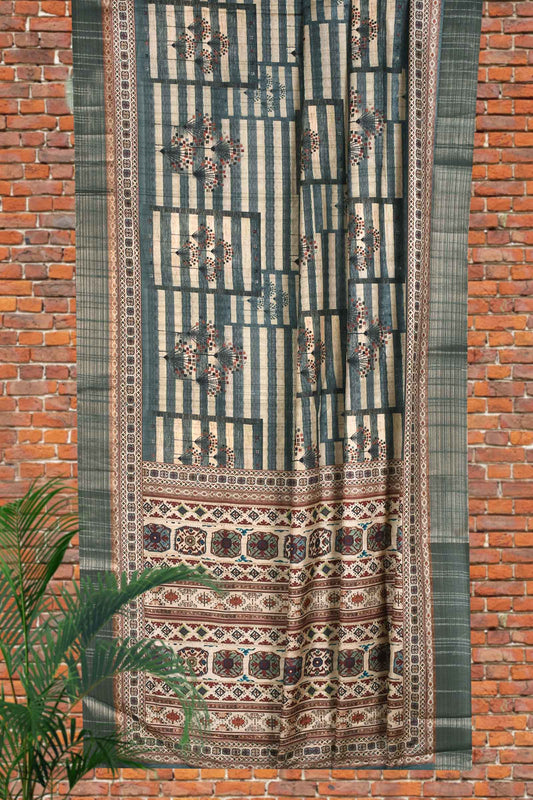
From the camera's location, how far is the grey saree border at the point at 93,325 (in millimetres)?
2502

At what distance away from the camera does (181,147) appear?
253cm

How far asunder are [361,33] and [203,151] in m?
0.65

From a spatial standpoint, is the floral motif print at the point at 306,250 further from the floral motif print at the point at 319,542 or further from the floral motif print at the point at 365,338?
the floral motif print at the point at 319,542

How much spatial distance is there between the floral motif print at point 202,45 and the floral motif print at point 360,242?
72 cm

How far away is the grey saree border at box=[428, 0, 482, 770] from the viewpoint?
254cm

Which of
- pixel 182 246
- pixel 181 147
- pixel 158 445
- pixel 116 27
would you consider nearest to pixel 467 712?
pixel 158 445

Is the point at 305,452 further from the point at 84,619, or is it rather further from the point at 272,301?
the point at 84,619

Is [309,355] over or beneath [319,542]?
over

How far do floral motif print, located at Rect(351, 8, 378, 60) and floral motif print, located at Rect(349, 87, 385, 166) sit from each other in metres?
0.13

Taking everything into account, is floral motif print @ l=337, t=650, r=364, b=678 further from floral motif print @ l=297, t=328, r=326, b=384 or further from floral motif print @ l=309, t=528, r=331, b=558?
floral motif print @ l=297, t=328, r=326, b=384

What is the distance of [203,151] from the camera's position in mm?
2533

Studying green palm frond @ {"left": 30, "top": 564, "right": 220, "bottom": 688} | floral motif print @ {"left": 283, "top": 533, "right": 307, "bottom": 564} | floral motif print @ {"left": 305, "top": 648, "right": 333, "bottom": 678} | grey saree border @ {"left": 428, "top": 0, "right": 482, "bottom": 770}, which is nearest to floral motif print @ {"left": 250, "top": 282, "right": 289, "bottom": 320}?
grey saree border @ {"left": 428, "top": 0, "right": 482, "bottom": 770}

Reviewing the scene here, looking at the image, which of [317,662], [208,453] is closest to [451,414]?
[208,453]

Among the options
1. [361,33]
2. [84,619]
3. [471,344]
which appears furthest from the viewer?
[471,344]
